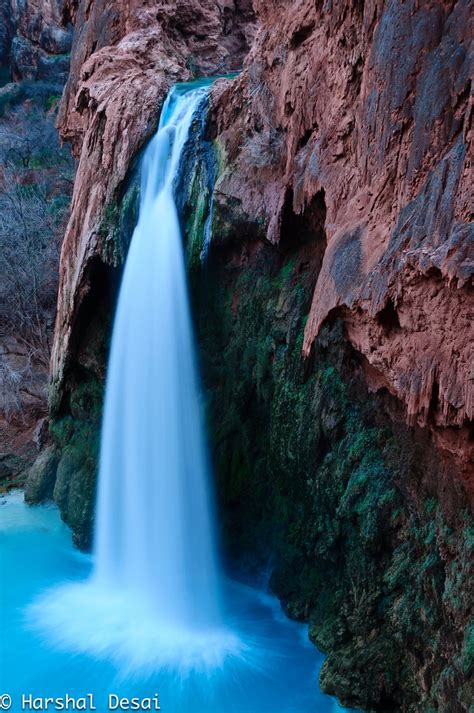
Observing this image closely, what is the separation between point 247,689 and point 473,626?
10.5 feet

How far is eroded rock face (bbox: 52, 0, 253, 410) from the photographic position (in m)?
10.5

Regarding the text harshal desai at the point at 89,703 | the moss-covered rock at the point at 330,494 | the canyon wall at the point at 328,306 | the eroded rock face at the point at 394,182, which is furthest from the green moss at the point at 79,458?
the eroded rock face at the point at 394,182

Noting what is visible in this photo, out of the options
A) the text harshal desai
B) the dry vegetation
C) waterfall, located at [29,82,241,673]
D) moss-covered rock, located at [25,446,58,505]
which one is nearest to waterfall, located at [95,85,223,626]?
waterfall, located at [29,82,241,673]

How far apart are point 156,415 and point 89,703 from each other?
4.05 m

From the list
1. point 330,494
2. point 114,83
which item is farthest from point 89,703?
point 114,83

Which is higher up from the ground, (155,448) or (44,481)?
(155,448)

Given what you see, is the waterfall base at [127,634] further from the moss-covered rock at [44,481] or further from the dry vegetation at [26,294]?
the dry vegetation at [26,294]

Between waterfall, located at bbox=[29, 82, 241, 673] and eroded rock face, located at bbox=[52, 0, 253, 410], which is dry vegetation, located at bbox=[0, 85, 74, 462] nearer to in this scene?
eroded rock face, located at bbox=[52, 0, 253, 410]

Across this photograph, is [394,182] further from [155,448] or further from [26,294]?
[26,294]

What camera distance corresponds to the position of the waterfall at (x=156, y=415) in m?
9.59

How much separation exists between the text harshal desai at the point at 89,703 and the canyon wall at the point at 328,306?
195 cm

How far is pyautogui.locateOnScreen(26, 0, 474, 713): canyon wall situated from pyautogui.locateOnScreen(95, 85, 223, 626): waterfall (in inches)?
13.9

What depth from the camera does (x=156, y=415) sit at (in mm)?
9875

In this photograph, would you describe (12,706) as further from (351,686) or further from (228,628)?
(351,686)
